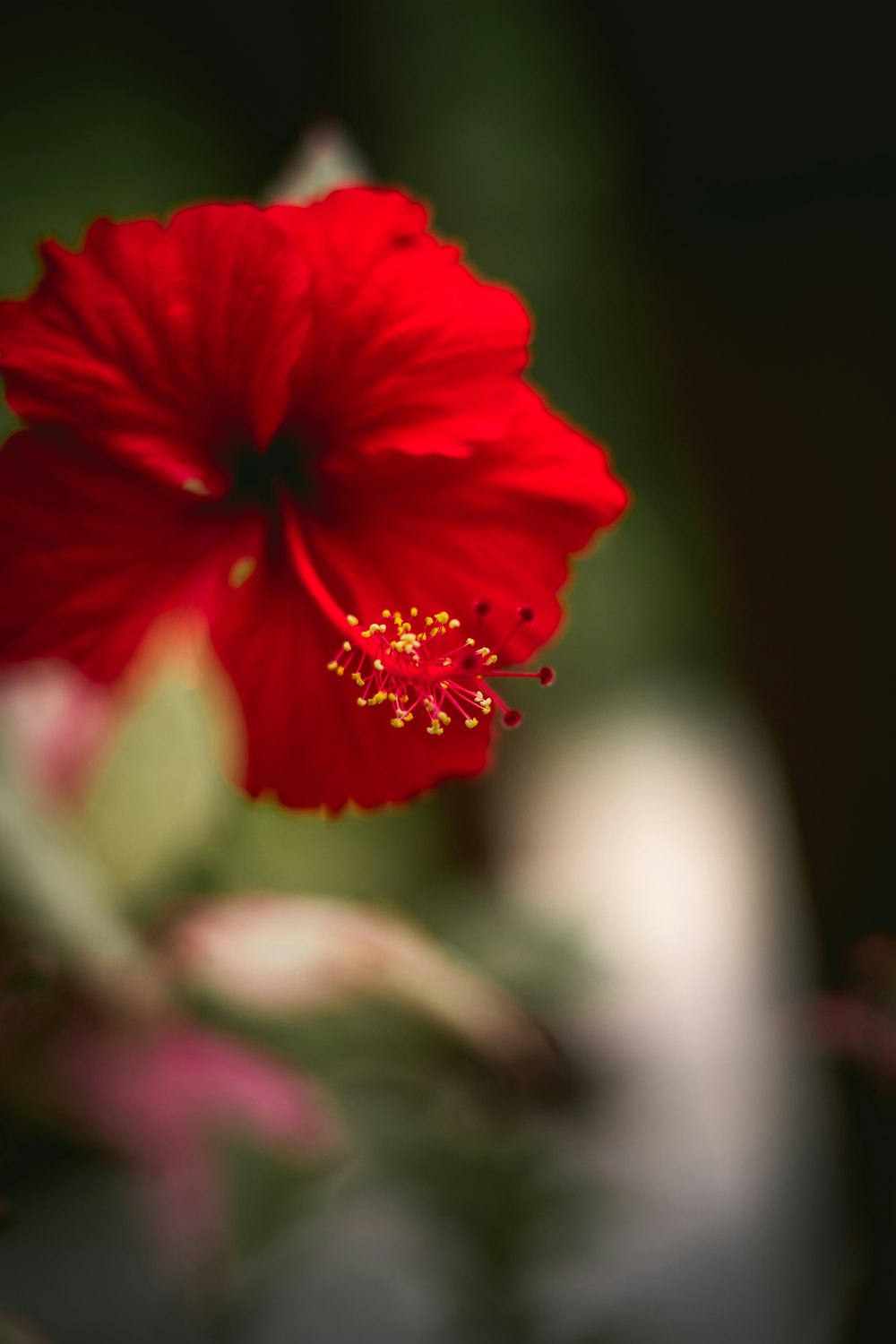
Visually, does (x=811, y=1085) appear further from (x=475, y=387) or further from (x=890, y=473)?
(x=475, y=387)

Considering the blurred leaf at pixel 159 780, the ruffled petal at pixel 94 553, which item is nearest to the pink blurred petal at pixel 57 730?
the blurred leaf at pixel 159 780

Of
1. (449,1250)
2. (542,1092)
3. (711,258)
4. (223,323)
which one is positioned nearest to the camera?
(223,323)

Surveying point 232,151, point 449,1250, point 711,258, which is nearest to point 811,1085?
point 449,1250

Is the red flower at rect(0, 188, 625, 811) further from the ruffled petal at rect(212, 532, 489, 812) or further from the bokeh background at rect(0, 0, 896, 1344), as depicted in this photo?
the bokeh background at rect(0, 0, 896, 1344)

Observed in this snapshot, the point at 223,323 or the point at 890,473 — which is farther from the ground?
the point at 223,323

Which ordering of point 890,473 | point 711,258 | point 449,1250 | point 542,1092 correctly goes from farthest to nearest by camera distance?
point 711,258
point 890,473
point 449,1250
point 542,1092

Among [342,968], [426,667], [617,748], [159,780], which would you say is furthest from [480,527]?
[617,748]
